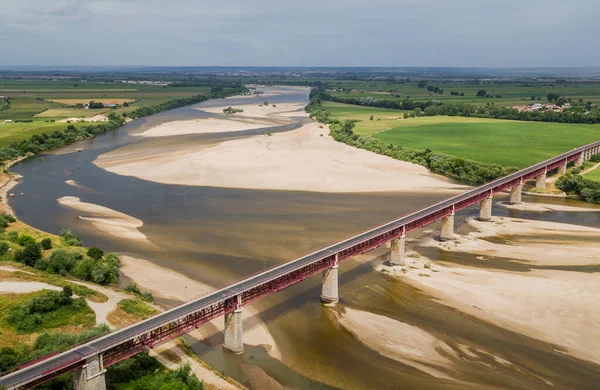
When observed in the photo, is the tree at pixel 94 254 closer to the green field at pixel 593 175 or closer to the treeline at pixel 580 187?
the treeline at pixel 580 187

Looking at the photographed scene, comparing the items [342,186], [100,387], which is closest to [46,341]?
[100,387]

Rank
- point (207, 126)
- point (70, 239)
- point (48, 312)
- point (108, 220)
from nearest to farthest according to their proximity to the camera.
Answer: point (48, 312), point (70, 239), point (108, 220), point (207, 126)

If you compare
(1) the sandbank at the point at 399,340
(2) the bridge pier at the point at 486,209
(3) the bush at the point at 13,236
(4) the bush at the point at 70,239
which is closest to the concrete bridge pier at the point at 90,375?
(1) the sandbank at the point at 399,340

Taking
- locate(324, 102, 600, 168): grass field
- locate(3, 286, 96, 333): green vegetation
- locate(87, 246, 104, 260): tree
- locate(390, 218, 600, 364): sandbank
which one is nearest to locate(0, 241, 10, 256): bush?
locate(87, 246, 104, 260): tree

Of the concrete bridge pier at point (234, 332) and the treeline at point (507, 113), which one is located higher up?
the treeline at point (507, 113)

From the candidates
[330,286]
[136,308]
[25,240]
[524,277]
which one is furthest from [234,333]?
[25,240]

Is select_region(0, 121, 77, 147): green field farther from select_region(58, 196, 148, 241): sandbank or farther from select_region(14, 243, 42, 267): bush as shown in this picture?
select_region(14, 243, 42, 267): bush

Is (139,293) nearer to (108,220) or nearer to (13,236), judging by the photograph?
(13,236)
